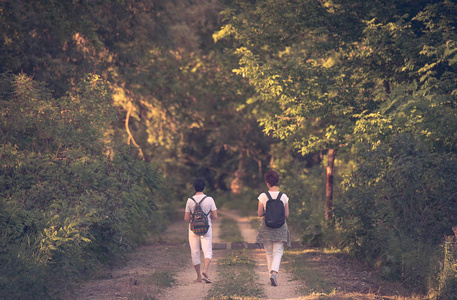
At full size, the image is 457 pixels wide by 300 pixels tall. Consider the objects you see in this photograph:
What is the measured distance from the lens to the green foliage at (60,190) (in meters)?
8.55

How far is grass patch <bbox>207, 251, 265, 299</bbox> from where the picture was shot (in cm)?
945

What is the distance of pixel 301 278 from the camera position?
11500mm

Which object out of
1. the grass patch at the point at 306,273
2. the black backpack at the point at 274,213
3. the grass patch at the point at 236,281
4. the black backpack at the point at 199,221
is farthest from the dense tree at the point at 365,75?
the black backpack at the point at 199,221

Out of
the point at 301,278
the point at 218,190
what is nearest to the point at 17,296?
the point at 301,278

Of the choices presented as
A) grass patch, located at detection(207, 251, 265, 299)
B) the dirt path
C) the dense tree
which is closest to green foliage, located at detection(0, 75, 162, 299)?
the dirt path

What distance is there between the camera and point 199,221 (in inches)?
410

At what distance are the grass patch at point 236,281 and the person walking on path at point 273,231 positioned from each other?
530mm

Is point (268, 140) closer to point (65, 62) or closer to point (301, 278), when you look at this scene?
point (65, 62)

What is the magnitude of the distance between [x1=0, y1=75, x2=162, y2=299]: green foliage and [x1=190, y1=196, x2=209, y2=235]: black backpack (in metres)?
1.67

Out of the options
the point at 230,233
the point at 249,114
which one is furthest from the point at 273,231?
the point at 249,114

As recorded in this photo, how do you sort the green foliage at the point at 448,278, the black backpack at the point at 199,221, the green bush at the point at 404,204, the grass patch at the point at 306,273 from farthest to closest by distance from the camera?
the green bush at the point at 404,204 → the black backpack at the point at 199,221 → the grass patch at the point at 306,273 → the green foliage at the point at 448,278

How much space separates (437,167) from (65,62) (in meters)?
12.6

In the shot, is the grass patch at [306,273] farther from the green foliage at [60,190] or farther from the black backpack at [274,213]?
the green foliage at [60,190]

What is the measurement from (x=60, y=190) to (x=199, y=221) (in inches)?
115
